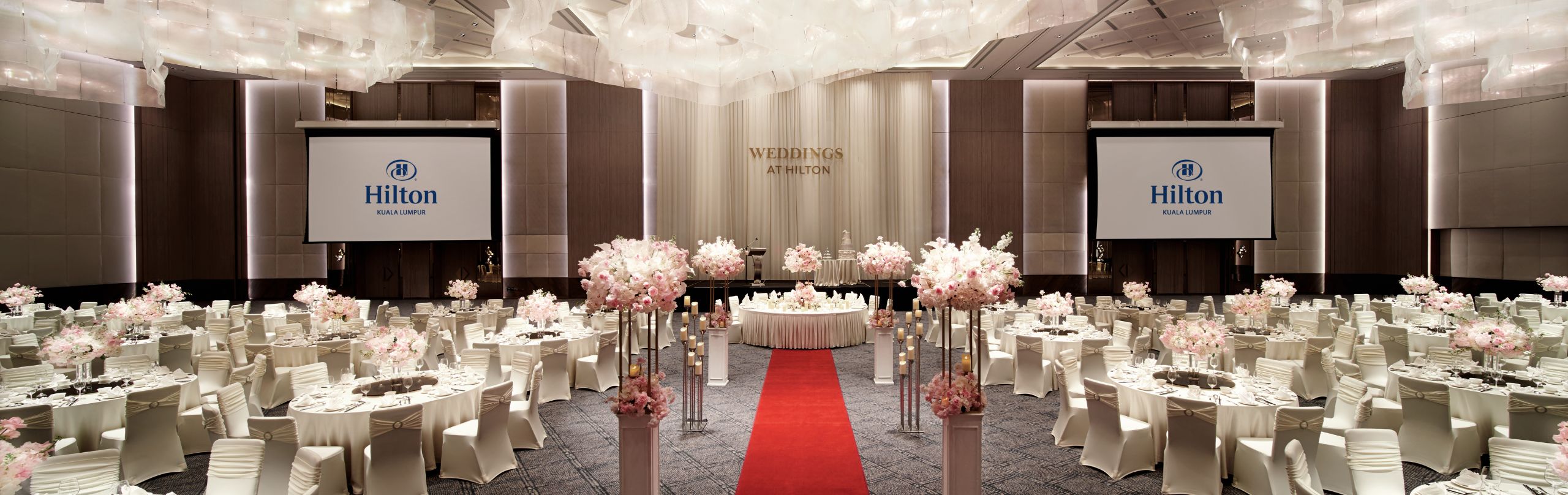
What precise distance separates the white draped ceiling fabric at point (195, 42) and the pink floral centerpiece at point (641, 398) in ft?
15.4

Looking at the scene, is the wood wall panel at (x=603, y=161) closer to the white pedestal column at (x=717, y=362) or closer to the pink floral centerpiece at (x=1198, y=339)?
the white pedestal column at (x=717, y=362)

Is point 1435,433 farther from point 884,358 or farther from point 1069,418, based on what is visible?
point 884,358

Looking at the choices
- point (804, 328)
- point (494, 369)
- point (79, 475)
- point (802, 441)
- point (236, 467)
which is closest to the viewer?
point (79, 475)

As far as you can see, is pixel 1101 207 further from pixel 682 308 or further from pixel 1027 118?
pixel 682 308

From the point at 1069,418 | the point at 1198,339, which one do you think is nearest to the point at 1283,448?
the point at 1198,339

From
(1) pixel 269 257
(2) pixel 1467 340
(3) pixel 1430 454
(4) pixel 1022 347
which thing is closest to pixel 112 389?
(4) pixel 1022 347

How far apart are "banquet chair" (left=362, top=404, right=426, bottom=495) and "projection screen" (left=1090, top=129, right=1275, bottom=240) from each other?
50.0 feet

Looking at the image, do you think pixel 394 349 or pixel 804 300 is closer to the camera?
pixel 394 349

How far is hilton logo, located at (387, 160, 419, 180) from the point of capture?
1560 cm

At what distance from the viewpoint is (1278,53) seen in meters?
6.23

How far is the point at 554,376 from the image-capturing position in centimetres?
690

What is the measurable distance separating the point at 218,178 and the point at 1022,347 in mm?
17519

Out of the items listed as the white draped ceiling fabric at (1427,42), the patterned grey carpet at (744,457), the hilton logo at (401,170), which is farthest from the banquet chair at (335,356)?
the hilton logo at (401,170)

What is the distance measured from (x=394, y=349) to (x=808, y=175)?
11869 mm
